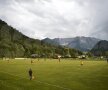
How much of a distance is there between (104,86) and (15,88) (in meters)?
15.0

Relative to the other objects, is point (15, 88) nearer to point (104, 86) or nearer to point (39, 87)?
point (39, 87)

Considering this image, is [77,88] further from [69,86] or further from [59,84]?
[59,84]

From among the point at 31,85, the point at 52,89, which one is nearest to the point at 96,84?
the point at 52,89

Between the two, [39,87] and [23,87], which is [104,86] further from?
[23,87]

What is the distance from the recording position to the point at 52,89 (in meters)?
35.6

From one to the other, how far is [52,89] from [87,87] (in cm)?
595

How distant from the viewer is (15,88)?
36.8m

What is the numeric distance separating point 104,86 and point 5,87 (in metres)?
16.9

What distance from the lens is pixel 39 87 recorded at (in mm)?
37344

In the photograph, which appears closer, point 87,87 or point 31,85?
point 87,87

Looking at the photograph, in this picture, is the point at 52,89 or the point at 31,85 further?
the point at 31,85

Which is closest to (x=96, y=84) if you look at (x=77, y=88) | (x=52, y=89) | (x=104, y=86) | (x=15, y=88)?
(x=104, y=86)

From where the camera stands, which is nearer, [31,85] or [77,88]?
[77,88]

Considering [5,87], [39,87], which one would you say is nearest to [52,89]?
[39,87]
